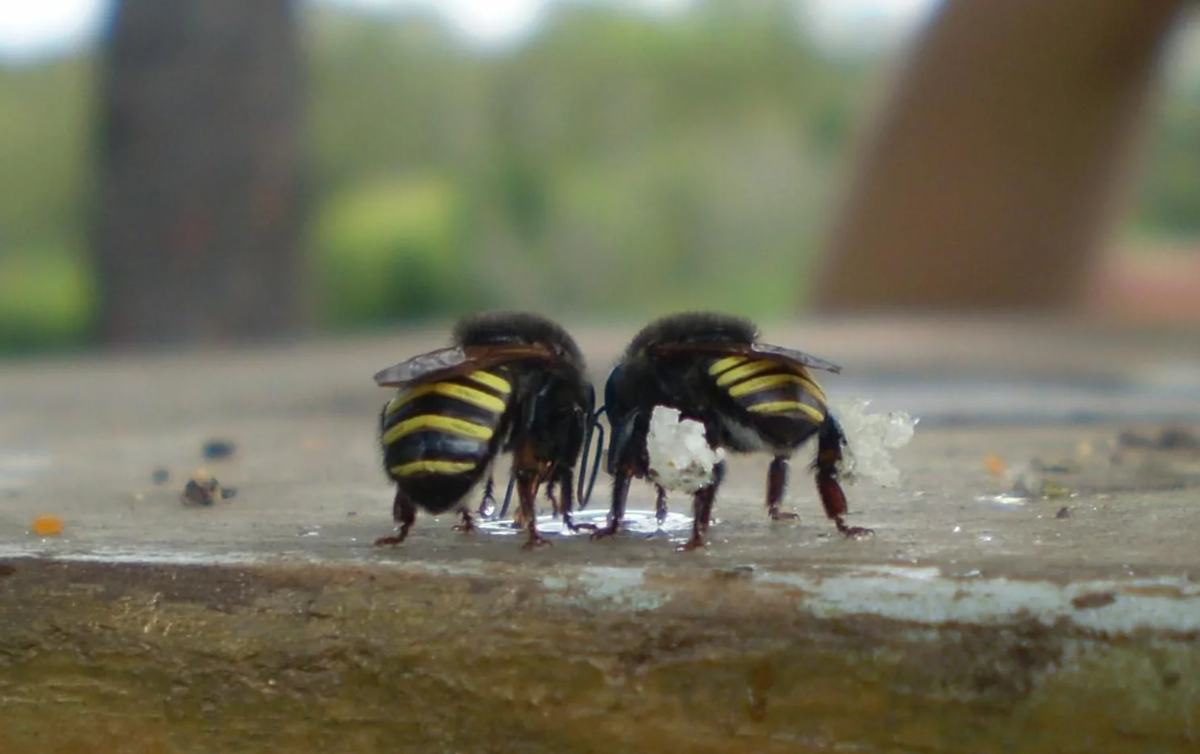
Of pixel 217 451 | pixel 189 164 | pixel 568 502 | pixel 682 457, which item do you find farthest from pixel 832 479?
pixel 189 164

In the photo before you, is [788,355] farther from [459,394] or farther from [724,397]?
[459,394]

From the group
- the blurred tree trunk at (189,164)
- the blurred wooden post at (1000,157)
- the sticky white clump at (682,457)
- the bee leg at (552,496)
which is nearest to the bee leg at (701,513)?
the sticky white clump at (682,457)

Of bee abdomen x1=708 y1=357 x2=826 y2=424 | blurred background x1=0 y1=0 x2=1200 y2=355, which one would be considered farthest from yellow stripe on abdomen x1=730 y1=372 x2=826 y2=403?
blurred background x1=0 y1=0 x2=1200 y2=355

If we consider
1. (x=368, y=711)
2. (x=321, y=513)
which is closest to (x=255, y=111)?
(x=321, y=513)

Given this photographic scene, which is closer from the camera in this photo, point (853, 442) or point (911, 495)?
point (853, 442)

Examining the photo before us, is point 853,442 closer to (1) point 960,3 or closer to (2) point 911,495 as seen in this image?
(2) point 911,495

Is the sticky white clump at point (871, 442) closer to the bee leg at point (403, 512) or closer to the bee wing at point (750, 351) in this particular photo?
the bee wing at point (750, 351)

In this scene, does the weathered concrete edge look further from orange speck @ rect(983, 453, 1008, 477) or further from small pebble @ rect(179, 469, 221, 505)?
orange speck @ rect(983, 453, 1008, 477)
